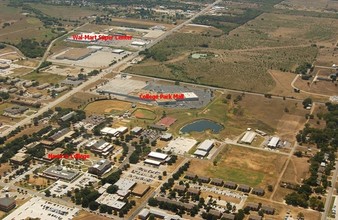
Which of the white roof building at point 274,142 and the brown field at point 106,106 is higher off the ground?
the white roof building at point 274,142

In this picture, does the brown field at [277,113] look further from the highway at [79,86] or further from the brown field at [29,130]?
the brown field at [29,130]

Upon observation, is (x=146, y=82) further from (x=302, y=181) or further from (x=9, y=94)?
(x=302, y=181)

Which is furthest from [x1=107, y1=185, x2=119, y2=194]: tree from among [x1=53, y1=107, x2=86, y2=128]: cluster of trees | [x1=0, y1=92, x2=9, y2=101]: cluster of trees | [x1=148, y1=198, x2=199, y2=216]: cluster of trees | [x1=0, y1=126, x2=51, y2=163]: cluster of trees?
[x1=0, y1=92, x2=9, y2=101]: cluster of trees

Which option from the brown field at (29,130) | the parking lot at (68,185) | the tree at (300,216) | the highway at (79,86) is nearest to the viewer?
the tree at (300,216)

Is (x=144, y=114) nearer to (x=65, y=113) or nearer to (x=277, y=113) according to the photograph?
(x=65, y=113)

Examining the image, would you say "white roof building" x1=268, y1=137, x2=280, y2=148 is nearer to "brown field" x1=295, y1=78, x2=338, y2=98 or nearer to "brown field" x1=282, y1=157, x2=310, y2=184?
"brown field" x1=282, y1=157, x2=310, y2=184

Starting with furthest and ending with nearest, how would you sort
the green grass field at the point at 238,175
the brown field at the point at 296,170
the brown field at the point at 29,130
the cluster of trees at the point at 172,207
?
the brown field at the point at 29,130 → the brown field at the point at 296,170 → the green grass field at the point at 238,175 → the cluster of trees at the point at 172,207

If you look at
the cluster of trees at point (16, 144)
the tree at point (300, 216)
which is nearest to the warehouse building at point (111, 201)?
the cluster of trees at point (16, 144)

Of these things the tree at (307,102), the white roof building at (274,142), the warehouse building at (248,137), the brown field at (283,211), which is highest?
the tree at (307,102)
